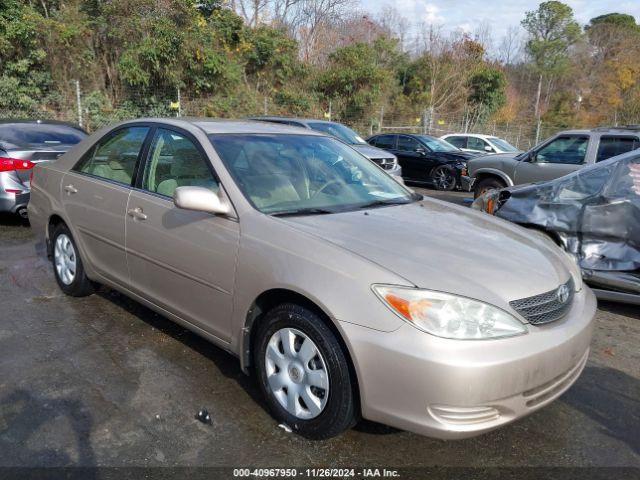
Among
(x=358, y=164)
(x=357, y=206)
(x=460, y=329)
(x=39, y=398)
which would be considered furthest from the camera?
(x=358, y=164)

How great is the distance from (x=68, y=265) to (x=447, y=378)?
365 cm

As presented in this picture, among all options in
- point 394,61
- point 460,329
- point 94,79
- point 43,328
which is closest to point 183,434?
point 460,329

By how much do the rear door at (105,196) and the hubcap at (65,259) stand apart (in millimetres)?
281

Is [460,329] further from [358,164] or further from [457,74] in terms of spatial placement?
[457,74]

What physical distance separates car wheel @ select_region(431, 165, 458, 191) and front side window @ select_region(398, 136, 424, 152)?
37.6 inches

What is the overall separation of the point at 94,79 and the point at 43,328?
15.2m

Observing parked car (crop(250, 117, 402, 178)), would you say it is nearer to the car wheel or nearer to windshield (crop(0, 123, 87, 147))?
the car wheel

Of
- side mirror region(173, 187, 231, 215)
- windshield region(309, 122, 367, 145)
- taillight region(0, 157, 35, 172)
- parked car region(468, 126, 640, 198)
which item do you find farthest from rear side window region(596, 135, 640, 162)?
taillight region(0, 157, 35, 172)

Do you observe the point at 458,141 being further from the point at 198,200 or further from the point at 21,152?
the point at 198,200

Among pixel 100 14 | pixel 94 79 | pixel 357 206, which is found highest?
pixel 100 14

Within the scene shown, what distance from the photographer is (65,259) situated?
4676mm

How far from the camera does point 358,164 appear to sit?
13.3 feet

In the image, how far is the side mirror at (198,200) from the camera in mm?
2996

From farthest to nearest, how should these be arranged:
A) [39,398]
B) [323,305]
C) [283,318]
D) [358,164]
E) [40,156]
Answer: [40,156] → [358,164] → [39,398] → [283,318] → [323,305]
